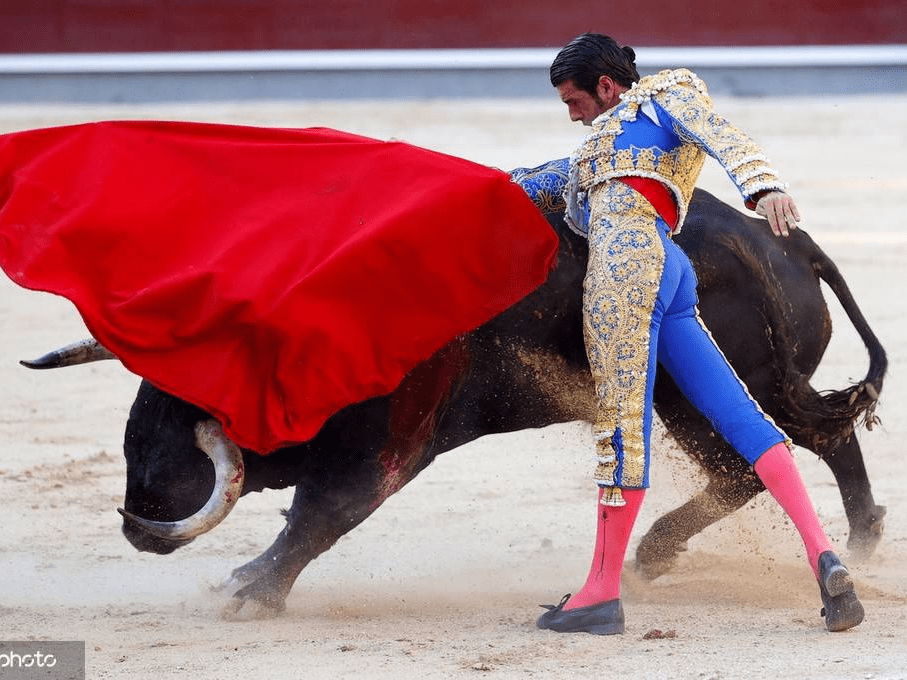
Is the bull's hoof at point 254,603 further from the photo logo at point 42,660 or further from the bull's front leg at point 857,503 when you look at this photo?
the bull's front leg at point 857,503

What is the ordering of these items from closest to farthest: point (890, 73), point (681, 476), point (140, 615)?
point (140, 615) < point (681, 476) < point (890, 73)

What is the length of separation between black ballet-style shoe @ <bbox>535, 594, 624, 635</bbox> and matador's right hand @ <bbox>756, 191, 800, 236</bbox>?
2.46 ft

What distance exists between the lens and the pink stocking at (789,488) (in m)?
2.64

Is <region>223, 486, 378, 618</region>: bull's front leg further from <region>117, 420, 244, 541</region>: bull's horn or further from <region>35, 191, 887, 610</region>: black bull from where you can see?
<region>117, 420, 244, 541</region>: bull's horn

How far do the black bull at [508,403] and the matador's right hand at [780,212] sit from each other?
49 centimetres

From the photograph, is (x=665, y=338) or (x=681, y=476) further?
(x=681, y=476)

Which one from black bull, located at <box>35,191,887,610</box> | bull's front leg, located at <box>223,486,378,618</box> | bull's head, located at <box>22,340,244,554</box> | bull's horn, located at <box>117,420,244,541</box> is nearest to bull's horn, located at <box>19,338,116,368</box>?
bull's head, located at <box>22,340,244,554</box>

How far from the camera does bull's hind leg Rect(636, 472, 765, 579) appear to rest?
3129 mm

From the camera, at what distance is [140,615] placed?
2.94 meters

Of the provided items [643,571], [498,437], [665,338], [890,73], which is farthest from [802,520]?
[890,73]

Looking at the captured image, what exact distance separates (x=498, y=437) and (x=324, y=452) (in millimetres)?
1503

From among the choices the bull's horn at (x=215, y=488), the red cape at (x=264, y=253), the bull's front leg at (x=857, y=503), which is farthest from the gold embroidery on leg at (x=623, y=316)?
the bull's front leg at (x=857, y=503)

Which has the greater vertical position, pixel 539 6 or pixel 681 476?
pixel 539 6

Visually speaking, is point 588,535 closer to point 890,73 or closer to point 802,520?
point 802,520
